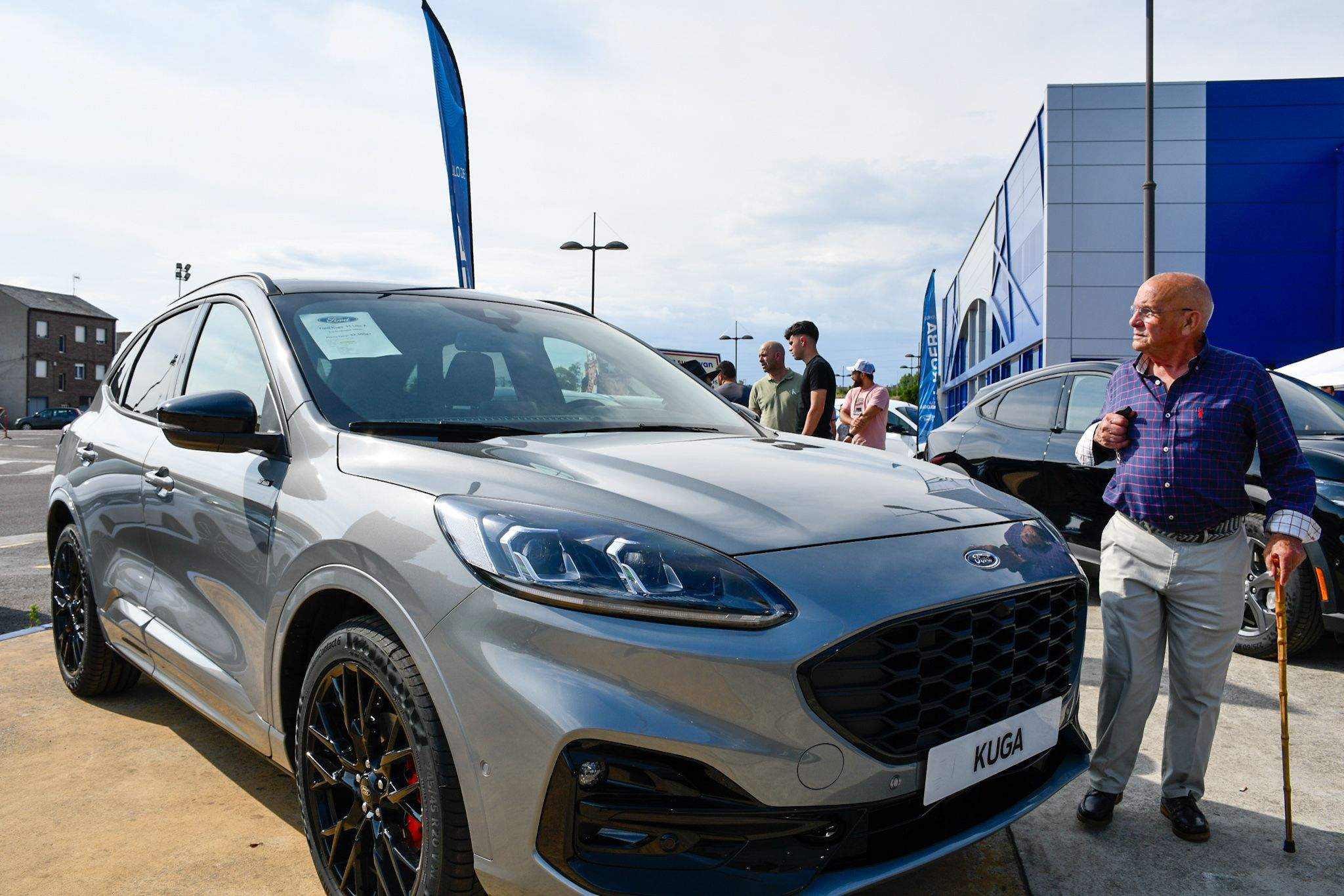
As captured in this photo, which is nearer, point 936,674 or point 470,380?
point 936,674

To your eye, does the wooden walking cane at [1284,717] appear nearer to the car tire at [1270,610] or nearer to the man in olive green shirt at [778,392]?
the car tire at [1270,610]

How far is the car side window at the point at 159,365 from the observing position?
3584 millimetres

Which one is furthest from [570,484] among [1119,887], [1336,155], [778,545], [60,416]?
[60,416]

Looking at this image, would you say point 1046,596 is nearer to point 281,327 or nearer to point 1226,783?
point 1226,783

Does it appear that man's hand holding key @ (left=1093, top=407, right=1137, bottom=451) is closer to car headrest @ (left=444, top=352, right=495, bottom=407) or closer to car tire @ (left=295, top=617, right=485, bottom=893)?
car headrest @ (left=444, top=352, right=495, bottom=407)

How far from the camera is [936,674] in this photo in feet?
6.30

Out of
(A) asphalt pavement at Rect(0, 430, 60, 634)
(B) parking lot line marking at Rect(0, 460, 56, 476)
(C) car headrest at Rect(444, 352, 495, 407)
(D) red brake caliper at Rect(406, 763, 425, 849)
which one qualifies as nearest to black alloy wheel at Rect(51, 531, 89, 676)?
(A) asphalt pavement at Rect(0, 430, 60, 634)

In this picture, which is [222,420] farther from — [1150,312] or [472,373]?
[1150,312]

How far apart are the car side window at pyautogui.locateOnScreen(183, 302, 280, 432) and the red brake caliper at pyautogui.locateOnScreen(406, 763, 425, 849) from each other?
109cm

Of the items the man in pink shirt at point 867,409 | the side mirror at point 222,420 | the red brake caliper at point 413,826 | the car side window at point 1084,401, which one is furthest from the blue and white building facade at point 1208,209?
the red brake caliper at point 413,826

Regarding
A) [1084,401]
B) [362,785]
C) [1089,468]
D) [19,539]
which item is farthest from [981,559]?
[19,539]

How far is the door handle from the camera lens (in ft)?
10.00

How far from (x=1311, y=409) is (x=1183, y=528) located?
3.05 m

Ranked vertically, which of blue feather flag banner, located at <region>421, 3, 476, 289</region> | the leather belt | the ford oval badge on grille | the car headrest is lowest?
the leather belt
